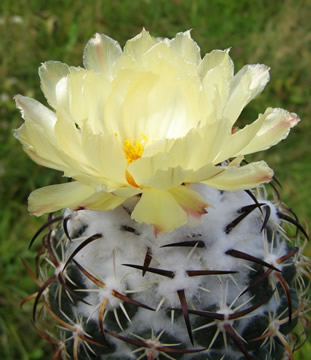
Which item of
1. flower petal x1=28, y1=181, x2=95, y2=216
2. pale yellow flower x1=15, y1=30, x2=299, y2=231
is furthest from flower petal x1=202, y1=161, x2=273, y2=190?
flower petal x1=28, y1=181, x2=95, y2=216

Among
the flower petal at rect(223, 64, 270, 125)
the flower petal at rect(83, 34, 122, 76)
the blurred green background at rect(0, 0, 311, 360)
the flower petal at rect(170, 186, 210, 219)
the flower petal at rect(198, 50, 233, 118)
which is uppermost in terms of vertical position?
the flower petal at rect(83, 34, 122, 76)

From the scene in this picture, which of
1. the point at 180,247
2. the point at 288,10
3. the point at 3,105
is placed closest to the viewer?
the point at 180,247

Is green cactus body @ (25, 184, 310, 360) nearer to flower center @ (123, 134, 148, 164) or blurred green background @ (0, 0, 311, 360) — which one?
flower center @ (123, 134, 148, 164)

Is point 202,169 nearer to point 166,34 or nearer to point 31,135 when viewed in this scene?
point 31,135

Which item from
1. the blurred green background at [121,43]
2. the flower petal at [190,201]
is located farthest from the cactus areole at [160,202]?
the blurred green background at [121,43]

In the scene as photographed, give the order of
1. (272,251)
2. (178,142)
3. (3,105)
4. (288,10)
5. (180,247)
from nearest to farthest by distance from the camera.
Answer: (178,142) < (180,247) < (272,251) < (3,105) < (288,10)

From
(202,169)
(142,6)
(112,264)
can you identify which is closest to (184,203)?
(202,169)

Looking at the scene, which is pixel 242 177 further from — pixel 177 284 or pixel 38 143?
pixel 38 143

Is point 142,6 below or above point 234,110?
below
